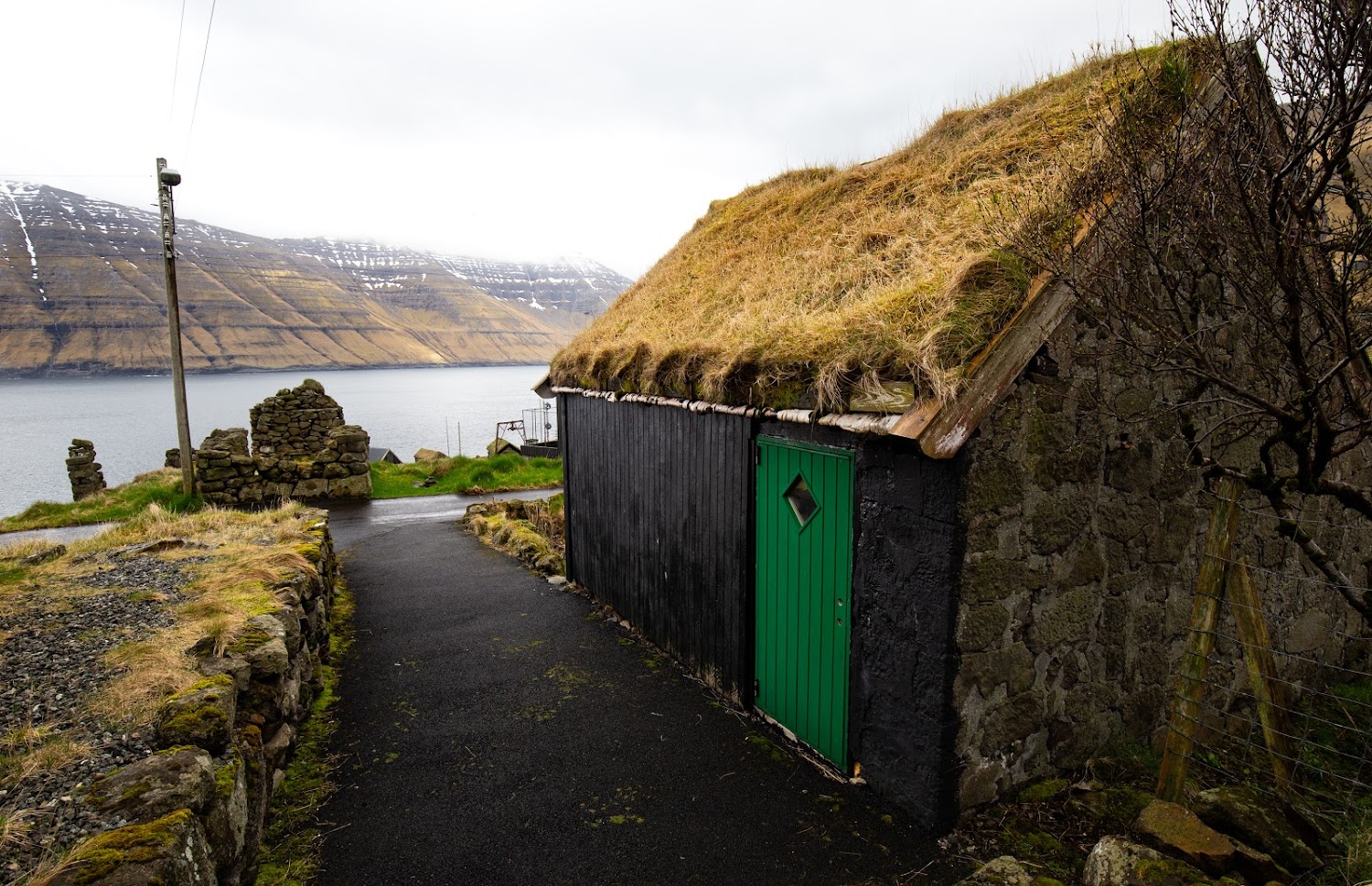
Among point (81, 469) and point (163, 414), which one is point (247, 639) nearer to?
point (81, 469)

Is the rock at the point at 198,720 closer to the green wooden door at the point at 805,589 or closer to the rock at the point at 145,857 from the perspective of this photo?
the rock at the point at 145,857

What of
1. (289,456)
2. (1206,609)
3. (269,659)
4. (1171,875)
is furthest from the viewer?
(289,456)

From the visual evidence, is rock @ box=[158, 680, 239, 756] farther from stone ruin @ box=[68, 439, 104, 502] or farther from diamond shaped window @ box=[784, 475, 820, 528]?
stone ruin @ box=[68, 439, 104, 502]

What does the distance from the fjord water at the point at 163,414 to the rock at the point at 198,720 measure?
22.7 m

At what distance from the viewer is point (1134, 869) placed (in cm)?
357

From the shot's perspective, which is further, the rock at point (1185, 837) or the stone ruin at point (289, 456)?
the stone ruin at point (289, 456)

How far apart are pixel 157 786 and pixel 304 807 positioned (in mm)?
1892

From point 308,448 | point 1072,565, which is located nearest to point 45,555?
point 1072,565

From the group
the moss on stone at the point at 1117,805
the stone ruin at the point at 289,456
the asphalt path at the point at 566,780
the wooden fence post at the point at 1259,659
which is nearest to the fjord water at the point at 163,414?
the stone ruin at the point at 289,456

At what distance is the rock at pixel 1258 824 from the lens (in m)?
3.71

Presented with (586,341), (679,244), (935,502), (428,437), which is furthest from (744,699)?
(428,437)

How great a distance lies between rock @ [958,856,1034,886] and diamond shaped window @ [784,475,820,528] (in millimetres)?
2427

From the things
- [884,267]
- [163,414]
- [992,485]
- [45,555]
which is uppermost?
[884,267]

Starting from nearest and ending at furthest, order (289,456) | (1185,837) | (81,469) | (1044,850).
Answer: (1185,837), (1044,850), (289,456), (81,469)
